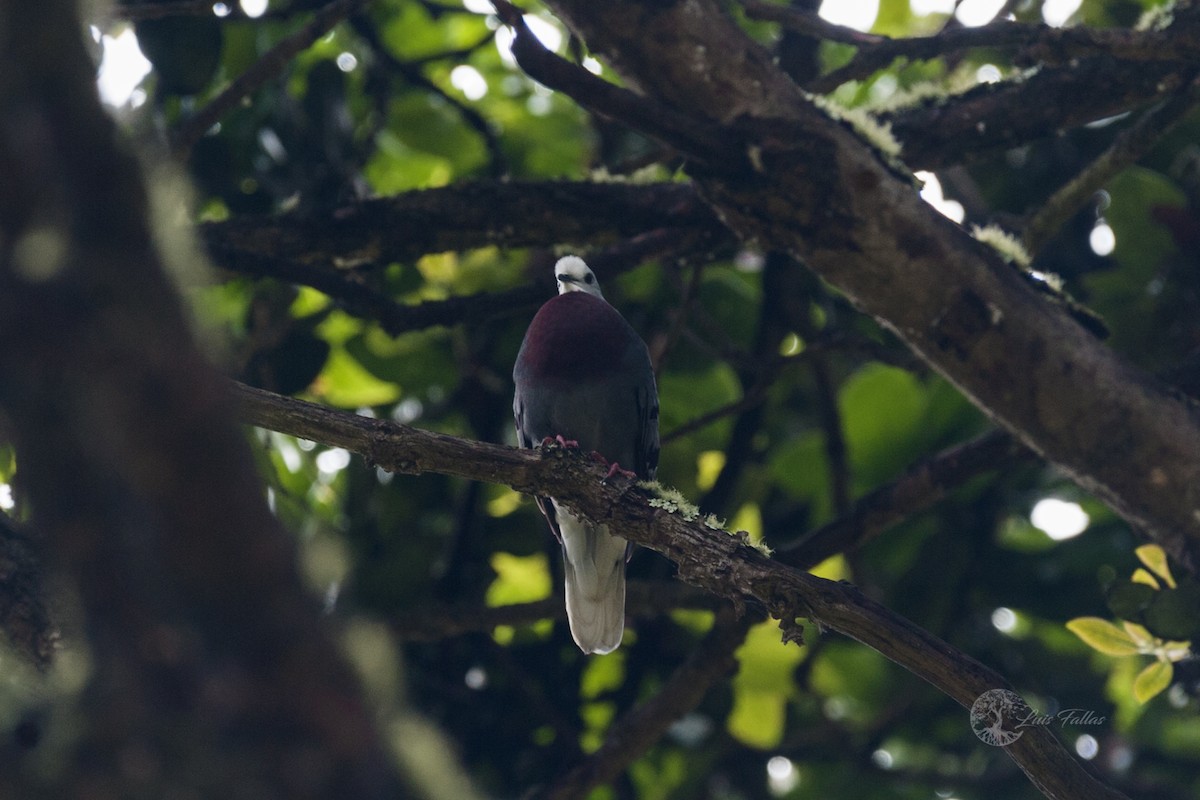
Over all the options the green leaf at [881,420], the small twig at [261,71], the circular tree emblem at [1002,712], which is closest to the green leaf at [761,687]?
the green leaf at [881,420]

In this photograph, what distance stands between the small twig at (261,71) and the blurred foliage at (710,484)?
221 millimetres

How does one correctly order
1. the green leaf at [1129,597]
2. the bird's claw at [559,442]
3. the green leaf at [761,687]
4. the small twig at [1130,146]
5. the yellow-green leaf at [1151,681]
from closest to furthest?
1. the bird's claw at [559,442]
2. the yellow-green leaf at [1151,681]
3. the green leaf at [1129,597]
4. the small twig at [1130,146]
5. the green leaf at [761,687]

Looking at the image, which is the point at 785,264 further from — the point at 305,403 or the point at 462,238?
the point at 305,403

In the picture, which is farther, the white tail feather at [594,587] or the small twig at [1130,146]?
the white tail feather at [594,587]

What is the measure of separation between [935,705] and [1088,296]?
172 cm

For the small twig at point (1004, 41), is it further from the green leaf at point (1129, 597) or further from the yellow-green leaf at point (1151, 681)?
the yellow-green leaf at point (1151, 681)

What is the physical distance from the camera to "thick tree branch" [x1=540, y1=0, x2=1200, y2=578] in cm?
317

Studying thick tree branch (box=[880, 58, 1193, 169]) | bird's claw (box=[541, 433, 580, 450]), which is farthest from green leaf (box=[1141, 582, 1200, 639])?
bird's claw (box=[541, 433, 580, 450])

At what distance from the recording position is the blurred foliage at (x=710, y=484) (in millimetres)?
4109

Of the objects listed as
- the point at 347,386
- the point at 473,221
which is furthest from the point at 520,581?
the point at 473,221

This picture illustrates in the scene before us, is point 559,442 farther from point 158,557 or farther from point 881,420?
point 158,557

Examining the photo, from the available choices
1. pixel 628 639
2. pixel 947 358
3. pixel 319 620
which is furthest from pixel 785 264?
pixel 319 620

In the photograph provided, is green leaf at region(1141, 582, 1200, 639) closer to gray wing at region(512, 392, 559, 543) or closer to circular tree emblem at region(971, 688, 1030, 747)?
circular tree emblem at region(971, 688, 1030, 747)

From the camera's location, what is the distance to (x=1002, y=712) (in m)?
2.13
